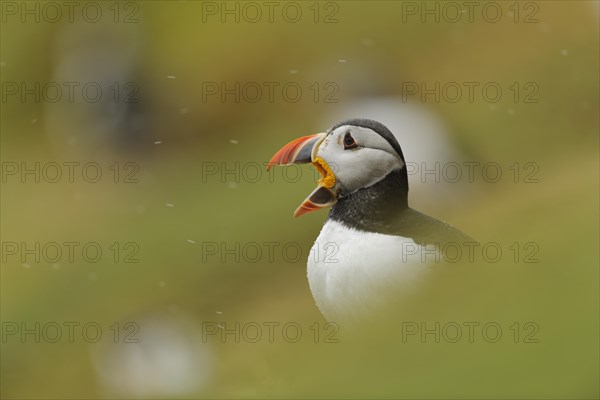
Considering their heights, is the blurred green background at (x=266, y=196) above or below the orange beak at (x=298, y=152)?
below

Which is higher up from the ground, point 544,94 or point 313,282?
point 313,282

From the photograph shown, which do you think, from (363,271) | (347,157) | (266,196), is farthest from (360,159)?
(266,196)

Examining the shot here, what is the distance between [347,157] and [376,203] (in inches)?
13.2

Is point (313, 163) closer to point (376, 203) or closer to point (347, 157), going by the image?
point (347, 157)

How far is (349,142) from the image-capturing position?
7.19 meters

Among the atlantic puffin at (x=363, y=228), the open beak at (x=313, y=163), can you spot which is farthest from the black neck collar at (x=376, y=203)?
the open beak at (x=313, y=163)

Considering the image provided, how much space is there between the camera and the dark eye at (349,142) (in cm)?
717

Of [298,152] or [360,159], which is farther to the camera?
[298,152]

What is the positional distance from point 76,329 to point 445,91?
808cm

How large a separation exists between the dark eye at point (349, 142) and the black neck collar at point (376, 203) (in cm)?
28

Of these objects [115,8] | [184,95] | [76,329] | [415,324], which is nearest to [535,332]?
[415,324]

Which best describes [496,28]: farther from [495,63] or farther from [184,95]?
[184,95]

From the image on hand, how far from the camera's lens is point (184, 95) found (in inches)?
945

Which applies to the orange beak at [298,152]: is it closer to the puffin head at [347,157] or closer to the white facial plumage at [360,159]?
the puffin head at [347,157]
